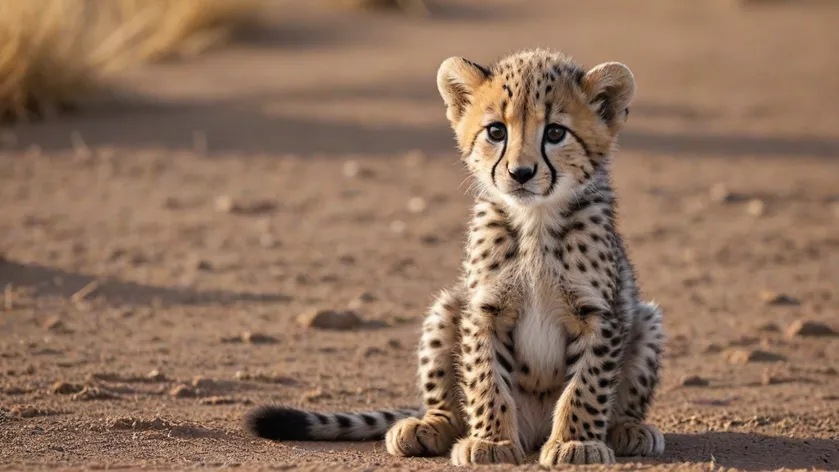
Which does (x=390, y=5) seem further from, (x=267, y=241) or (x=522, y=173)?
(x=522, y=173)

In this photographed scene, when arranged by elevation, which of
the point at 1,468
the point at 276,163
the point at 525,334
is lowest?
the point at 1,468

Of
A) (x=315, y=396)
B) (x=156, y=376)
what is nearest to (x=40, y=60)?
(x=156, y=376)

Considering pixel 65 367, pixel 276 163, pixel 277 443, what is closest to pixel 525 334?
pixel 277 443

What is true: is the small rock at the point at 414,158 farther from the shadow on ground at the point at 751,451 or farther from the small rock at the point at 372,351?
the shadow on ground at the point at 751,451

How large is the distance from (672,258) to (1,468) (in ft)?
19.4

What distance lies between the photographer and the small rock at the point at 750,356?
7348mm

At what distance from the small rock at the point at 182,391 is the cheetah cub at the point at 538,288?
3.14 ft

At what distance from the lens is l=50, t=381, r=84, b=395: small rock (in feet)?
20.9

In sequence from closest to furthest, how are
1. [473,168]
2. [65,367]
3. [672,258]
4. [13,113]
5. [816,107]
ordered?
[473,168] < [65,367] < [672,258] < [13,113] < [816,107]

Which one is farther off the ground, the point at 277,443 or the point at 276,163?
the point at 276,163

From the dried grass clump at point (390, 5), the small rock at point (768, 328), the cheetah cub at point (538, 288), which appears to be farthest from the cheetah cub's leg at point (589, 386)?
the dried grass clump at point (390, 5)

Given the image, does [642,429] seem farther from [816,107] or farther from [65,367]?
[816,107]

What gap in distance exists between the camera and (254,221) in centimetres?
1024

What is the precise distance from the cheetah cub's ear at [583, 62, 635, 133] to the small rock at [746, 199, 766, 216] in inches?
221
